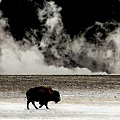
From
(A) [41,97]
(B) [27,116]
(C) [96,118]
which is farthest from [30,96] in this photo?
(C) [96,118]

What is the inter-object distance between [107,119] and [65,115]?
8.56 feet

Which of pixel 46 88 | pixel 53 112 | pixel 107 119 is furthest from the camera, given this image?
pixel 46 88

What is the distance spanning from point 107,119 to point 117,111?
3.88 metres

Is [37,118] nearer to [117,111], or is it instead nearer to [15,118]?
[15,118]

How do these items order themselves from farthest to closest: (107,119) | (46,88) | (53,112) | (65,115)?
1. (46,88)
2. (53,112)
3. (65,115)
4. (107,119)

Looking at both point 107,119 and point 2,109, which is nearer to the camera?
point 107,119

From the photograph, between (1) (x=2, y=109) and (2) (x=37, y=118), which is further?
(1) (x=2, y=109)

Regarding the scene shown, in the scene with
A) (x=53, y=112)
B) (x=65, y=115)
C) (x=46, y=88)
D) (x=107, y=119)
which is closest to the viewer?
(x=107, y=119)

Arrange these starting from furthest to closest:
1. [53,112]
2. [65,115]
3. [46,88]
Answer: [46,88], [53,112], [65,115]

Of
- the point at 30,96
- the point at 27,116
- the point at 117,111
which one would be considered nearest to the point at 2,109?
the point at 30,96

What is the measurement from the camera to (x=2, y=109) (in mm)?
28094

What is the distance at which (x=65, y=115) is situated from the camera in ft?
81.6

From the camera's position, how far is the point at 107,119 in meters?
23.2

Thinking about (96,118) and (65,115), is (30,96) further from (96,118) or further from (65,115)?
(96,118)
